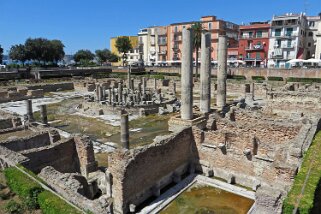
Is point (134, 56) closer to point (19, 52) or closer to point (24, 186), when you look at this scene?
point (19, 52)

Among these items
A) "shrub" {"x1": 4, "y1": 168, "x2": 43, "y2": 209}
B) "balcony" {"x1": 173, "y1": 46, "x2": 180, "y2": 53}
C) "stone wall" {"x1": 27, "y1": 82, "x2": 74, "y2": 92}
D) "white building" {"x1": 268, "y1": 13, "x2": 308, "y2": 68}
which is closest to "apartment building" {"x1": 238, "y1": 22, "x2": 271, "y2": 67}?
"white building" {"x1": 268, "y1": 13, "x2": 308, "y2": 68}

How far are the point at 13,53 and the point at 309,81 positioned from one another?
224 ft

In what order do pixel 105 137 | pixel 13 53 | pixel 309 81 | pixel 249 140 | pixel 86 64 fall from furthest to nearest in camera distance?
pixel 86 64, pixel 13 53, pixel 309 81, pixel 105 137, pixel 249 140

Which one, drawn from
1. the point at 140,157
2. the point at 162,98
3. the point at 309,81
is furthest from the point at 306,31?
the point at 140,157

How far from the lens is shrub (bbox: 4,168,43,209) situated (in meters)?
8.95

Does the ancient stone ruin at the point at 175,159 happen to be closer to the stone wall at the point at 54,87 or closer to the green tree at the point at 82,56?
the stone wall at the point at 54,87

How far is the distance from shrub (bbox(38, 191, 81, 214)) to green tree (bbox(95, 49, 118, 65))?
93.9m

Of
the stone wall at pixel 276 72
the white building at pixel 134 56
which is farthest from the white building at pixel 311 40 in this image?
the white building at pixel 134 56

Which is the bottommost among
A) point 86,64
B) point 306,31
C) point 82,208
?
point 82,208

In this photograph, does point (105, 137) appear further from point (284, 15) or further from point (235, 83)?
point (284, 15)

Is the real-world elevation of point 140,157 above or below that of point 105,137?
above

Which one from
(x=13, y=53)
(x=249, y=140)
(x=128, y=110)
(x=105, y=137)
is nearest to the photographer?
(x=249, y=140)

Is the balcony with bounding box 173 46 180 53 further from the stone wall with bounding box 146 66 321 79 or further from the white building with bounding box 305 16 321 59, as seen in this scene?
the white building with bounding box 305 16 321 59

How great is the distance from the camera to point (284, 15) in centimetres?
6019
